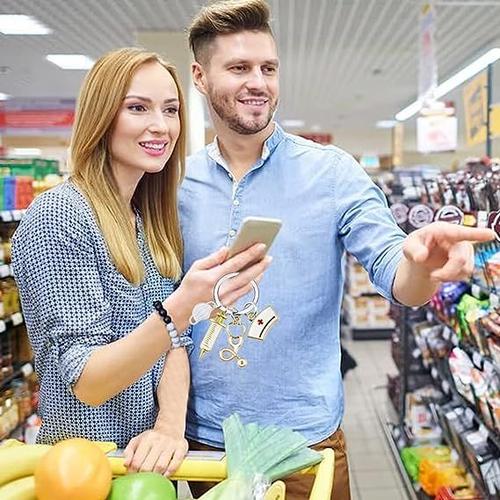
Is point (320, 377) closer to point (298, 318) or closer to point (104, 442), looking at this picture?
point (298, 318)

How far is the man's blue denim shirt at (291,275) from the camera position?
162 centimetres

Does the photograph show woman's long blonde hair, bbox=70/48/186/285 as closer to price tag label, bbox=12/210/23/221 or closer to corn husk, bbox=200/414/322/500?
corn husk, bbox=200/414/322/500

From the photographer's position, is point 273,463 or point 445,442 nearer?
point 273,463

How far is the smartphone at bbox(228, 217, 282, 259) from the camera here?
3.18 ft

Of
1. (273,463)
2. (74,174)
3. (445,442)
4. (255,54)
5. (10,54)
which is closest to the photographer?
(273,463)

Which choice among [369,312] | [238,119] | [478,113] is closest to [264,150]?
[238,119]

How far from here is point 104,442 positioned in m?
1.27

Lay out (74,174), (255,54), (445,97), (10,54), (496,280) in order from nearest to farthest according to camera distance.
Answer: (74,174)
(255,54)
(496,280)
(10,54)
(445,97)

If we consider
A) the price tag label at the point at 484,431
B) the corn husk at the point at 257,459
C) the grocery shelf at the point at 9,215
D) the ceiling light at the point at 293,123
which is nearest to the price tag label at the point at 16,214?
the grocery shelf at the point at 9,215

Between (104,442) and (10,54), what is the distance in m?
8.02

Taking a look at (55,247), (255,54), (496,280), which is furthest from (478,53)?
(55,247)

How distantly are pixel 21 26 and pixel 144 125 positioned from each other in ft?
20.5

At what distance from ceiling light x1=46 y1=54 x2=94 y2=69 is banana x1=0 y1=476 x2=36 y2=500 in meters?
8.32

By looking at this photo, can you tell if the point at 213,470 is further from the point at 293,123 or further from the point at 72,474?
the point at 293,123
